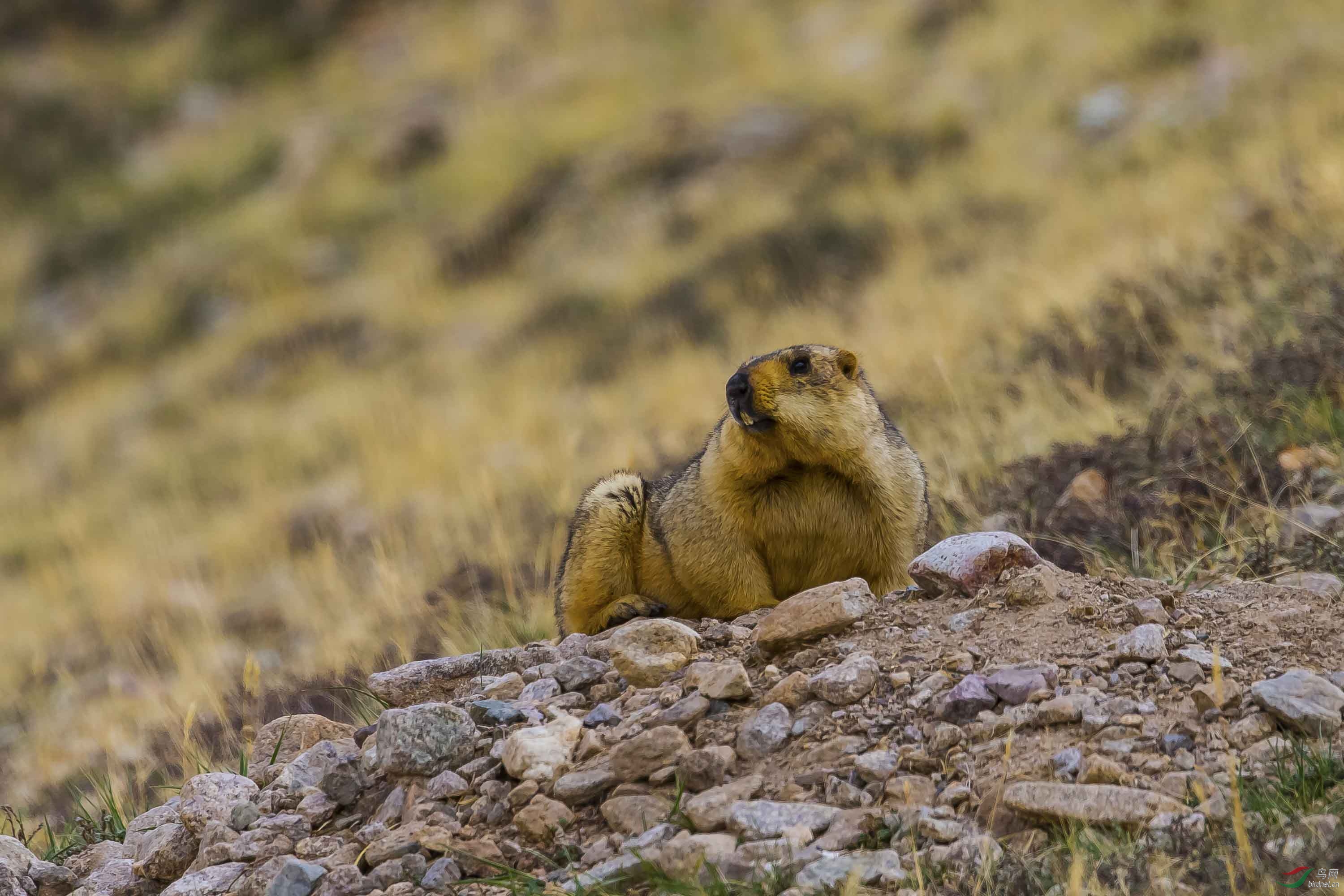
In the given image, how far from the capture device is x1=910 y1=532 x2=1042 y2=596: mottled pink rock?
418cm

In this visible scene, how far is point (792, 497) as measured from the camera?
15.7ft

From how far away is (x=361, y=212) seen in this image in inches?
816

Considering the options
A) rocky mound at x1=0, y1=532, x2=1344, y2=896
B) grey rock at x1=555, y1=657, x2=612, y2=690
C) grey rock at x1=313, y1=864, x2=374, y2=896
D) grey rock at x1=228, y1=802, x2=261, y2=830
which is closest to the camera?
rocky mound at x1=0, y1=532, x2=1344, y2=896

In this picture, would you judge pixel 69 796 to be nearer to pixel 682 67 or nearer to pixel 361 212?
pixel 361 212

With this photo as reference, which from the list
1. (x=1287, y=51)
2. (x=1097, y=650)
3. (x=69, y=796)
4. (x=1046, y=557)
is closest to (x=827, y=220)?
(x=1287, y=51)

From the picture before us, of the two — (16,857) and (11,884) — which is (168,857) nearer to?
(11,884)

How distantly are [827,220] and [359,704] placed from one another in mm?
11150

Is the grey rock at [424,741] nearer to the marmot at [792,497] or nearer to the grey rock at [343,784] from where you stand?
the grey rock at [343,784]

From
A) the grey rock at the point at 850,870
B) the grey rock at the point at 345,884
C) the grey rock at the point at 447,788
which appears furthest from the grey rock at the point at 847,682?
the grey rock at the point at 345,884

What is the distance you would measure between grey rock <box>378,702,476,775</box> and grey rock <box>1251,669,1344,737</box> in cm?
228

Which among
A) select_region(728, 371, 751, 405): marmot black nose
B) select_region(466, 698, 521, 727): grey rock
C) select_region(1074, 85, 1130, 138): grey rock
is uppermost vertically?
select_region(1074, 85, 1130, 138): grey rock

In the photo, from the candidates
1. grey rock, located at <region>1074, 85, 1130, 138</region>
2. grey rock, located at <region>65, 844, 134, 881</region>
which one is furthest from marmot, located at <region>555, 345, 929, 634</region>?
grey rock, located at <region>1074, 85, 1130, 138</region>

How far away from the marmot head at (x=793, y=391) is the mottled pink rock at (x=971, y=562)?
2.34 feet

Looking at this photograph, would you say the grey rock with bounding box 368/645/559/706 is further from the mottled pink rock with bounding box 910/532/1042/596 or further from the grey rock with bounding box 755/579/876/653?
the mottled pink rock with bounding box 910/532/1042/596
